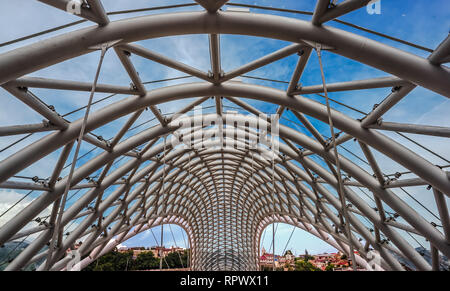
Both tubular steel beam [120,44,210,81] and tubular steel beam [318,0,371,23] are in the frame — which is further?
tubular steel beam [120,44,210,81]

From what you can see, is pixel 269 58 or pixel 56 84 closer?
pixel 56 84

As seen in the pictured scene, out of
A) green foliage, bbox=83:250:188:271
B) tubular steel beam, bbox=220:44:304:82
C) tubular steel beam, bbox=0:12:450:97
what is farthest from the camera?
green foliage, bbox=83:250:188:271

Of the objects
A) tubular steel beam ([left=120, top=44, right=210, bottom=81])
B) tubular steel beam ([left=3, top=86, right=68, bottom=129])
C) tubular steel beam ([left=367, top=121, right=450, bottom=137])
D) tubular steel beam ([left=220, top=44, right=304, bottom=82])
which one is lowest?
tubular steel beam ([left=367, top=121, right=450, bottom=137])

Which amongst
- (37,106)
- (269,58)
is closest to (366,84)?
(269,58)

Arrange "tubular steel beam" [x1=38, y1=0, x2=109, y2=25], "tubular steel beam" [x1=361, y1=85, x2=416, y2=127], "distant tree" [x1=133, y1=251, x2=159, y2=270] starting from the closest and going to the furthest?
"tubular steel beam" [x1=38, y1=0, x2=109, y2=25] < "tubular steel beam" [x1=361, y1=85, x2=416, y2=127] < "distant tree" [x1=133, y1=251, x2=159, y2=270]

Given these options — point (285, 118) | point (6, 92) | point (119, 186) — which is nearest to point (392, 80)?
point (285, 118)

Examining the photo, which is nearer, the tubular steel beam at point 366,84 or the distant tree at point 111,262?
the tubular steel beam at point 366,84

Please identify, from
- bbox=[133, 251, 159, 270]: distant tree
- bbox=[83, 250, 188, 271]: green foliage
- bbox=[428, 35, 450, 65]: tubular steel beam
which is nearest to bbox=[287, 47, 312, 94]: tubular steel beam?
bbox=[428, 35, 450, 65]: tubular steel beam

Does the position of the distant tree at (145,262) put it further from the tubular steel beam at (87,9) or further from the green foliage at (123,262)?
the tubular steel beam at (87,9)

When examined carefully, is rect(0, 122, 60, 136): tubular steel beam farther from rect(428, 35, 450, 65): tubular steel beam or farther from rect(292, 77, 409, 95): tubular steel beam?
rect(428, 35, 450, 65): tubular steel beam

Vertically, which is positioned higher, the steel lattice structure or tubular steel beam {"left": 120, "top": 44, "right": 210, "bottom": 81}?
tubular steel beam {"left": 120, "top": 44, "right": 210, "bottom": 81}

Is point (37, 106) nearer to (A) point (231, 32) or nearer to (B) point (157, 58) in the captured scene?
(B) point (157, 58)

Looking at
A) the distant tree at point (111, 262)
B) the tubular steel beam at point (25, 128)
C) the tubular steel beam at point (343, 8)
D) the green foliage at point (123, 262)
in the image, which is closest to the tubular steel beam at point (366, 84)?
the tubular steel beam at point (343, 8)

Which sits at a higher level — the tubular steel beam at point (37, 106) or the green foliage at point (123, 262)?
the tubular steel beam at point (37, 106)
